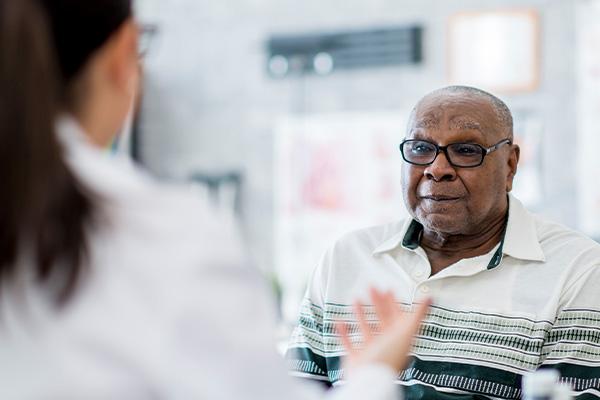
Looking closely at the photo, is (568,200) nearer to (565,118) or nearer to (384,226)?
(565,118)

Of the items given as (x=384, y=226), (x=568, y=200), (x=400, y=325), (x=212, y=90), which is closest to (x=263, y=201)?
(x=212, y=90)

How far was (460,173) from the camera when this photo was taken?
1.90 m

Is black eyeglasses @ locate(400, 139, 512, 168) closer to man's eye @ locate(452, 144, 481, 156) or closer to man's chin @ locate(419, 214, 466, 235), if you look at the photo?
man's eye @ locate(452, 144, 481, 156)

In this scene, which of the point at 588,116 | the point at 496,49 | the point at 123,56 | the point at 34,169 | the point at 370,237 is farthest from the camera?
the point at 496,49

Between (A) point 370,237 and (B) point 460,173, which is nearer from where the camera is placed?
(B) point 460,173

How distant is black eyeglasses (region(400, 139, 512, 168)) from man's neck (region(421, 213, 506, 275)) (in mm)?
147

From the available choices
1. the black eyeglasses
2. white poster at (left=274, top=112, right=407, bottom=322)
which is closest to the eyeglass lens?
the black eyeglasses

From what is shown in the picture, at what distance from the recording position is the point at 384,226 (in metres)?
2.07

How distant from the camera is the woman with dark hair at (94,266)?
76 cm

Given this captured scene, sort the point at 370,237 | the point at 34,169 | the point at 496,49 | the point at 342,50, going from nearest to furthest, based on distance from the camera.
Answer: the point at 34,169 < the point at 370,237 < the point at 496,49 < the point at 342,50

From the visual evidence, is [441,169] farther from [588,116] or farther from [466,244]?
[588,116]

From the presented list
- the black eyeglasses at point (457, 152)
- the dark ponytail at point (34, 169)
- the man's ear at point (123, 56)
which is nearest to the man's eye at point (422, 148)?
the black eyeglasses at point (457, 152)

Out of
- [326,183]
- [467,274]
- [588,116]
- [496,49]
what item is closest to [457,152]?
[467,274]

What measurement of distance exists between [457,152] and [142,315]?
123cm
